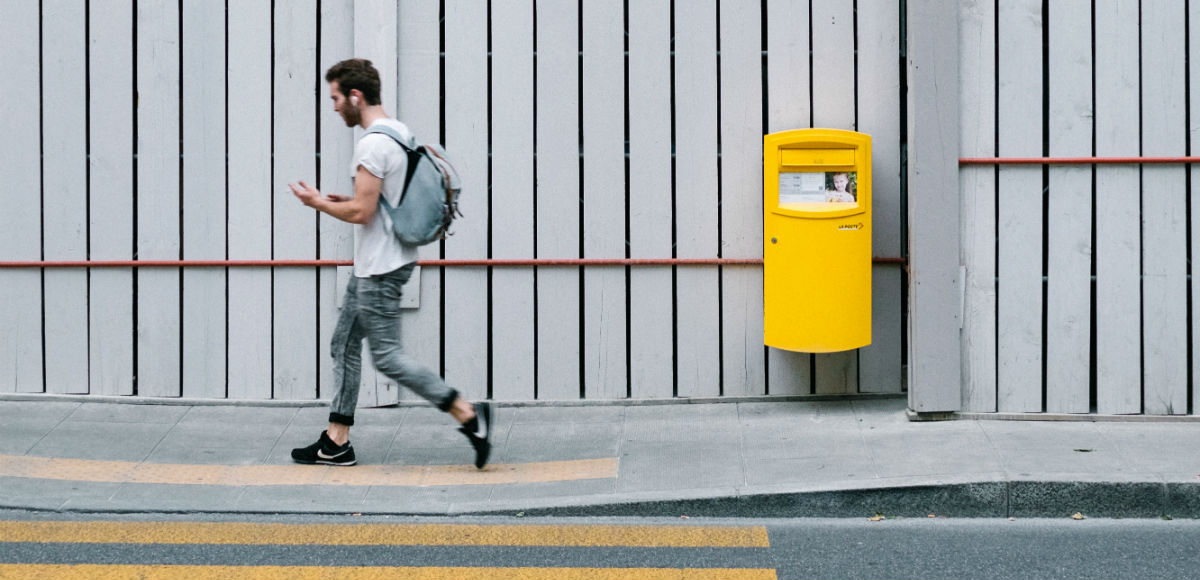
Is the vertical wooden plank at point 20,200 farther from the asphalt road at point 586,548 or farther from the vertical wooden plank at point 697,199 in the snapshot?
the vertical wooden plank at point 697,199

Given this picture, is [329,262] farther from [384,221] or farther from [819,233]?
[819,233]

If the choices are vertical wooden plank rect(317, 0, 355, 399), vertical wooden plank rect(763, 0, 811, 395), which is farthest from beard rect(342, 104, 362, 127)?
vertical wooden plank rect(763, 0, 811, 395)

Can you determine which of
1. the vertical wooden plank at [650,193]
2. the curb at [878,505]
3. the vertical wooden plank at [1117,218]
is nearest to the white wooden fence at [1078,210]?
the vertical wooden plank at [1117,218]

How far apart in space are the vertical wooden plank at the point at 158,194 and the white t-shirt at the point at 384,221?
6.05 feet

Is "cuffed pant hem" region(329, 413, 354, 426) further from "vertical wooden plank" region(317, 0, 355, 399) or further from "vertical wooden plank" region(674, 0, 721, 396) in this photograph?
"vertical wooden plank" region(674, 0, 721, 396)

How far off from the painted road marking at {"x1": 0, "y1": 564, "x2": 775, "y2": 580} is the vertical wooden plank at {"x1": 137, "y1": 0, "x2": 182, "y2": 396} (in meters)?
2.74

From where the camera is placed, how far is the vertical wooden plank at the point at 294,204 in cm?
771

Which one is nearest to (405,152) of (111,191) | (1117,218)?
(111,191)

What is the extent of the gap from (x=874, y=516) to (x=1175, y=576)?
128 cm

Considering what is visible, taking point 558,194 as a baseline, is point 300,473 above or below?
below

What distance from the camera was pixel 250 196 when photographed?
25.6 ft

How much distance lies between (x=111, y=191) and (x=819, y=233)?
12.6ft

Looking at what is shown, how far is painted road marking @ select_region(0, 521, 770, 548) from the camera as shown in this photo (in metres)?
5.63

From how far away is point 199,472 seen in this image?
666 cm
